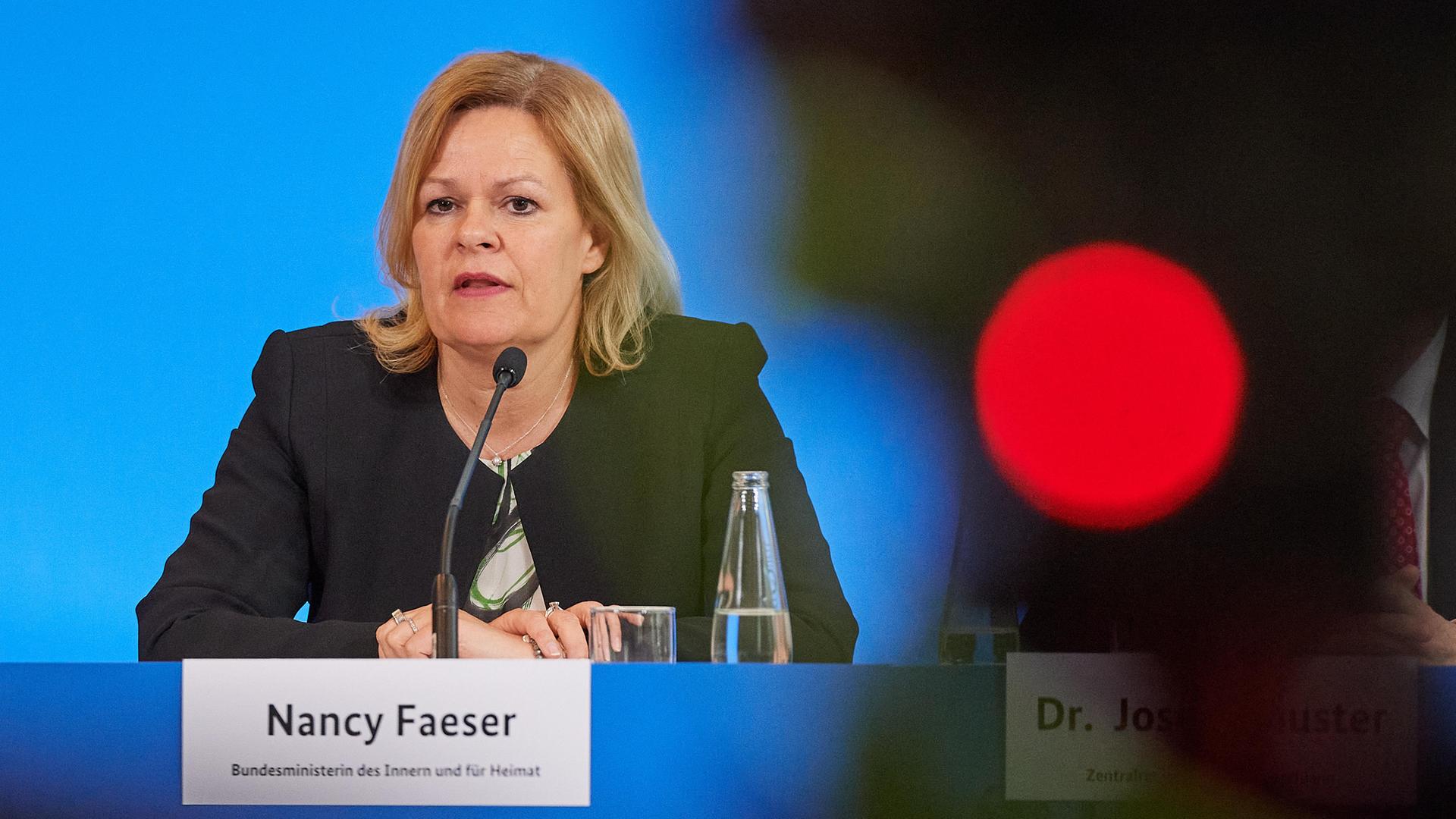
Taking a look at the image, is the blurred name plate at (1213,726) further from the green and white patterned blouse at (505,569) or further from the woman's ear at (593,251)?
the woman's ear at (593,251)

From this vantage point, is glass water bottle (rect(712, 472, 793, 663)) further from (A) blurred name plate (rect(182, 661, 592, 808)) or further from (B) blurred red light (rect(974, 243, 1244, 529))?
(B) blurred red light (rect(974, 243, 1244, 529))

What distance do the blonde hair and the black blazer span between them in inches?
2.0

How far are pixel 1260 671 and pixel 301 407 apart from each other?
58.4 inches

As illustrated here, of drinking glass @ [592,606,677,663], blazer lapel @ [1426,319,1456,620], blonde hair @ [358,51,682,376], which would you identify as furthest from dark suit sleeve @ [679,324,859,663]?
blazer lapel @ [1426,319,1456,620]

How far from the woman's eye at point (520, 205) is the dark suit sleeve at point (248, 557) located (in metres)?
0.42

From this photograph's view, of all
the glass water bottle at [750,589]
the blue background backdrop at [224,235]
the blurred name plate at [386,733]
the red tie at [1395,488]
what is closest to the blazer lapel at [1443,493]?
the red tie at [1395,488]

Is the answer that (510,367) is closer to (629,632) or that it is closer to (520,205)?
(629,632)

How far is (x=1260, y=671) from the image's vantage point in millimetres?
868

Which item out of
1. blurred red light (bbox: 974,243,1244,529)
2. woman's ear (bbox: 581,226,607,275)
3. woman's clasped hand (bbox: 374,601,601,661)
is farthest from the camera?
blurred red light (bbox: 974,243,1244,529)

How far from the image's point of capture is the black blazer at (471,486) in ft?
6.00

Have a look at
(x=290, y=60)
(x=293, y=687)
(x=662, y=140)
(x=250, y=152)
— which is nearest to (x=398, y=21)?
(x=290, y=60)

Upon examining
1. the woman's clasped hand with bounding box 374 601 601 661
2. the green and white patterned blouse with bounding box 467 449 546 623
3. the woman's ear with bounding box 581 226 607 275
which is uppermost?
the woman's ear with bounding box 581 226 607 275

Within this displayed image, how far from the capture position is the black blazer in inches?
72.1

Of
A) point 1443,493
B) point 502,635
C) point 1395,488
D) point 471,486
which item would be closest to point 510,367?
point 502,635
